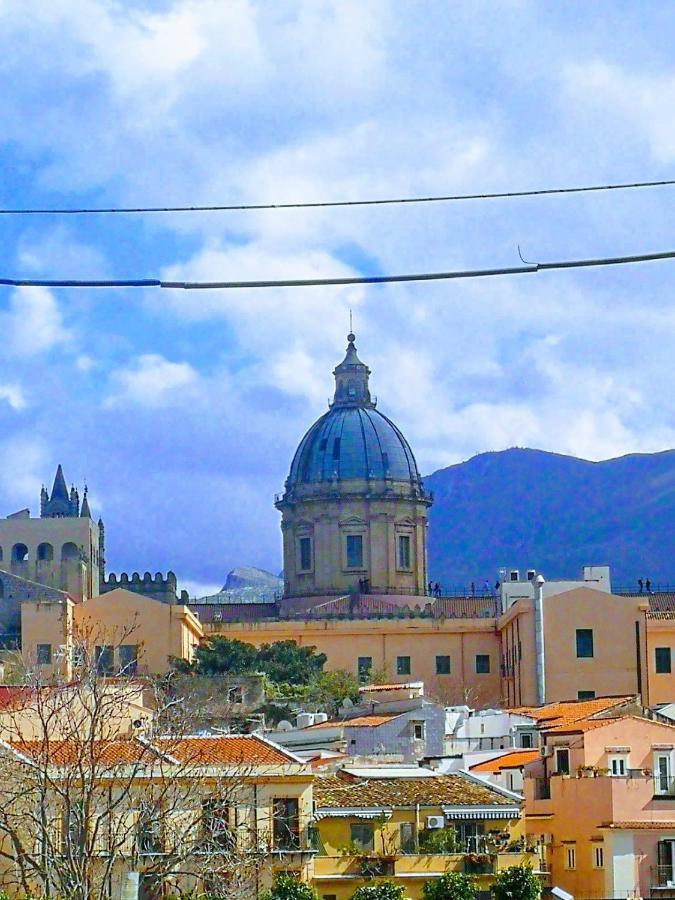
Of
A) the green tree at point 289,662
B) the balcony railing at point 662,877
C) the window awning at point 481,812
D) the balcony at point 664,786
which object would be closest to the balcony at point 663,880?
the balcony railing at point 662,877

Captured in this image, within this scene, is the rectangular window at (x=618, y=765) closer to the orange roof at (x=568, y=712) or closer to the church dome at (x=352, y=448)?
the orange roof at (x=568, y=712)

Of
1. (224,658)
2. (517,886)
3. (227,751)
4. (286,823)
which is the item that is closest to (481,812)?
(517,886)

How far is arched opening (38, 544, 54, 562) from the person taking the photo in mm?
103312

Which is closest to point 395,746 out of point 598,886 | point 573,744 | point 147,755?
point 573,744

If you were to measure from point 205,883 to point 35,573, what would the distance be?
214 ft

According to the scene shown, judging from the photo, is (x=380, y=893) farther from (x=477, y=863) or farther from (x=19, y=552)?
(x=19, y=552)

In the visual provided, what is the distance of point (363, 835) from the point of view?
145 feet

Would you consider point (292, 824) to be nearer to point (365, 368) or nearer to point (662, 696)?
point (662, 696)

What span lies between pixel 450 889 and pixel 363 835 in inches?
128

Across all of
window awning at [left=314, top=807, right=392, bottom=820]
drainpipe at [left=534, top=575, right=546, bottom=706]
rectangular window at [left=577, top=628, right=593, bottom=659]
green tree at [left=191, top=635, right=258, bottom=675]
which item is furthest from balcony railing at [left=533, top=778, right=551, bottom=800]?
rectangular window at [left=577, top=628, right=593, bottom=659]

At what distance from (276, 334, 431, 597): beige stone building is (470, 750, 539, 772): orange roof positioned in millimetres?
47741

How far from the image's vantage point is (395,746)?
198ft

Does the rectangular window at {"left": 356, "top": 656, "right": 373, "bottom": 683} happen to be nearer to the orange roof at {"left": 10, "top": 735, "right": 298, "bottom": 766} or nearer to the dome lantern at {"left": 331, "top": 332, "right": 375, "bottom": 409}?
the dome lantern at {"left": 331, "top": 332, "right": 375, "bottom": 409}

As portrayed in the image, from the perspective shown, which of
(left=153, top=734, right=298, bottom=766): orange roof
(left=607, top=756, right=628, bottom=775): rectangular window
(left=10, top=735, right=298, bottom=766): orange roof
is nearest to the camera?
(left=10, top=735, right=298, bottom=766): orange roof
